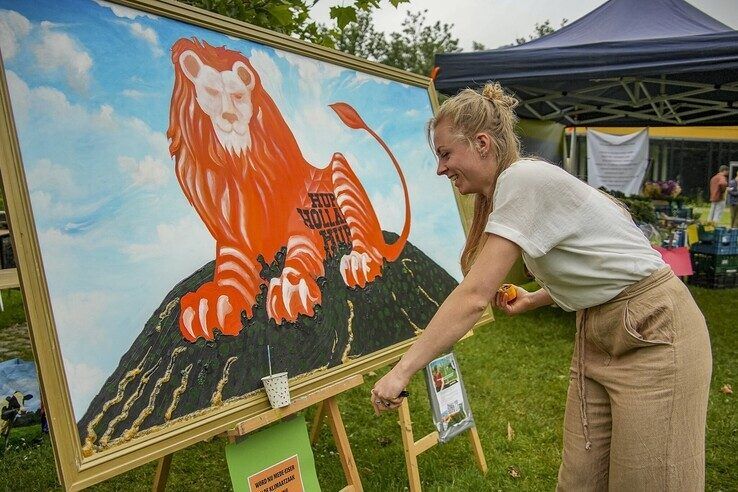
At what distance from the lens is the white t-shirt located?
1.35m

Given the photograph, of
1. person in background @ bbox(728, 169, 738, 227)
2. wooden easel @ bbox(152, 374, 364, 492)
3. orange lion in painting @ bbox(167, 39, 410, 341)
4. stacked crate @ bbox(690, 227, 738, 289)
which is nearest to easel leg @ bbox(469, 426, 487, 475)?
wooden easel @ bbox(152, 374, 364, 492)

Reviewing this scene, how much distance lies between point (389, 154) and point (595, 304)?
48.3 inches

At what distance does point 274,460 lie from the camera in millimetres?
1679

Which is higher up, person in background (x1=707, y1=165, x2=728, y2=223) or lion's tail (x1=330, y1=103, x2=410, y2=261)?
lion's tail (x1=330, y1=103, x2=410, y2=261)

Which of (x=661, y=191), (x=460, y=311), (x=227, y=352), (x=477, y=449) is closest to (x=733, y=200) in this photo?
(x=661, y=191)

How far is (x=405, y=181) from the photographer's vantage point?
2533 mm

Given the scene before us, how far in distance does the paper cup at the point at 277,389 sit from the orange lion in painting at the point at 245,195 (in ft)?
0.54

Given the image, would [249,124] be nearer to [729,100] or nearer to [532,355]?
[532,355]

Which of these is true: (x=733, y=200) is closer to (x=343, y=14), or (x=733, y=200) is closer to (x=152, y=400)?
(x=343, y=14)

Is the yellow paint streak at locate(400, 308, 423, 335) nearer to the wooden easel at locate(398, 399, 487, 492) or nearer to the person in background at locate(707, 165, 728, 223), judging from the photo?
the wooden easel at locate(398, 399, 487, 492)

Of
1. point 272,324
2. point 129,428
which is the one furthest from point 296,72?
point 129,428

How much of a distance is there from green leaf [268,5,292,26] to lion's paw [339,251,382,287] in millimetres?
1122

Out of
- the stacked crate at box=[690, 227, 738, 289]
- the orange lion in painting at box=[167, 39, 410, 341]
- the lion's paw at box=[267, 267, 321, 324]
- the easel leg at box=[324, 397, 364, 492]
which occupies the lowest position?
the stacked crate at box=[690, 227, 738, 289]

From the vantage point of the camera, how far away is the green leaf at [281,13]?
250 centimetres
